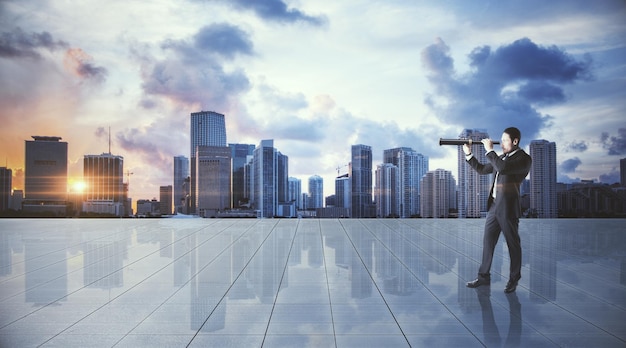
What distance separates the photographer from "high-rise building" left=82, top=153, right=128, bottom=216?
19.2 m

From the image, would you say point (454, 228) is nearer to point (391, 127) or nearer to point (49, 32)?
point (391, 127)

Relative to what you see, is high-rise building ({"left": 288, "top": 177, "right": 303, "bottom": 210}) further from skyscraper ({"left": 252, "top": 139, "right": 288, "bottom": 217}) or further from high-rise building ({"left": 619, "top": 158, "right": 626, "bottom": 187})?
high-rise building ({"left": 619, "top": 158, "right": 626, "bottom": 187})

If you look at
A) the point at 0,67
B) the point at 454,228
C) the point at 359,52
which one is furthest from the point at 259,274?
the point at 359,52

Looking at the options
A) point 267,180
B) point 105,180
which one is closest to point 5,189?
point 105,180

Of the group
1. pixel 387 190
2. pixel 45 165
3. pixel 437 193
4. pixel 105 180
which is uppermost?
pixel 45 165

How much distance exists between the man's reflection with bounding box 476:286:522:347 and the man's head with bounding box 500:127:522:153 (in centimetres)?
127

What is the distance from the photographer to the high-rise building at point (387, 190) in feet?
62.6

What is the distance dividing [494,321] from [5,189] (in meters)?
14.8

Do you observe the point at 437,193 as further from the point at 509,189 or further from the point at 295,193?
the point at 295,193

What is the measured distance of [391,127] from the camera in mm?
16516

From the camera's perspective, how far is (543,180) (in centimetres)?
1412

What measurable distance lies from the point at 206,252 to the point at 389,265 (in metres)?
2.50

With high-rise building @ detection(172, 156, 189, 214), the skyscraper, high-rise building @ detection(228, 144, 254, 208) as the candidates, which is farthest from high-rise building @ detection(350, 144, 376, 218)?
high-rise building @ detection(228, 144, 254, 208)

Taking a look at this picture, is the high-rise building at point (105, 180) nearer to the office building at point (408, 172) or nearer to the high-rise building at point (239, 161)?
the office building at point (408, 172)
